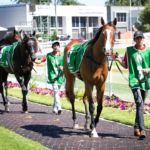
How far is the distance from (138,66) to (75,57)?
5.66 feet

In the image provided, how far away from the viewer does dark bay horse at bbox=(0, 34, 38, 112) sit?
472 inches

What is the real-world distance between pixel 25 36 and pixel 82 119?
8.86 ft

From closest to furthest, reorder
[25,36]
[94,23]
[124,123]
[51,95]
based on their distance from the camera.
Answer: [124,123], [25,36], [51,95], [94,23]

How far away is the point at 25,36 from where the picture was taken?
1213cm

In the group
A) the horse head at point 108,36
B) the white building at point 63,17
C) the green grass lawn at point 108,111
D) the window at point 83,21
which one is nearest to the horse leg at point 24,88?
the green grass lawn at point 108,111

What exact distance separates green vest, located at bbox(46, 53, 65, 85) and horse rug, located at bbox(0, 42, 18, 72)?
1.16m

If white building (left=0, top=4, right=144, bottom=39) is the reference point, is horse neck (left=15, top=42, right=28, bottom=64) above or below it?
above

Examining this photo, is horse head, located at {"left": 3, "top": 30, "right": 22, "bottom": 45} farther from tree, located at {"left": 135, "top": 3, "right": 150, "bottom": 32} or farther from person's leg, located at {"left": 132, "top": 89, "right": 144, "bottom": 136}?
tree, located at {"left": 135, "top": 3, "right": 150, "bottom": 32}

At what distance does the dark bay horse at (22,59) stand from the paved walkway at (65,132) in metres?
0.84

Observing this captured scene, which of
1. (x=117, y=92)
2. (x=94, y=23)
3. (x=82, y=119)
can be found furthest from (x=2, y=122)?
(x=94, y=23)

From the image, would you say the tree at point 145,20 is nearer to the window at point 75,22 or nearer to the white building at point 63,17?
the white building at point 63,17

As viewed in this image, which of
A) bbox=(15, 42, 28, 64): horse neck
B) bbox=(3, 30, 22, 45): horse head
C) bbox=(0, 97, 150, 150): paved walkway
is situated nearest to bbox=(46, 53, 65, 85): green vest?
bbox=(15, 42, 28, 64): horse neck

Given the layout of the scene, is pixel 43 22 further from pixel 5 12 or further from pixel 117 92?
pixel 117 92

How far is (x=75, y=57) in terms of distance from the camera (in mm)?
9922
